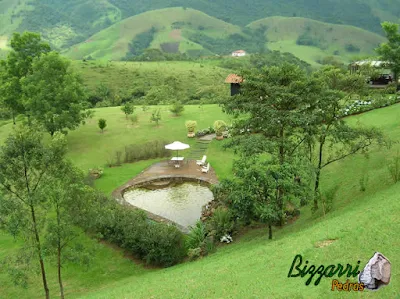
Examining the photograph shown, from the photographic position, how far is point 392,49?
30750 mm

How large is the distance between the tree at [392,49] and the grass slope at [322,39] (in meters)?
115

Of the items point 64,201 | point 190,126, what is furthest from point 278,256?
point 190,126

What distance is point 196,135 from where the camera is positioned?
27.8 metres

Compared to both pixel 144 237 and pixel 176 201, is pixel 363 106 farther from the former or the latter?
pixel 144 237

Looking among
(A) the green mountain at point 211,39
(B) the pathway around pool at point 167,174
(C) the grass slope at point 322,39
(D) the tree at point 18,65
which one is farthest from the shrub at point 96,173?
(C) the grass slope at point 322,39

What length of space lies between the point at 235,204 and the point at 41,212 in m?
6.21

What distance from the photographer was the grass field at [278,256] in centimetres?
827

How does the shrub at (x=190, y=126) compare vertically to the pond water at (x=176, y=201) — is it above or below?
above

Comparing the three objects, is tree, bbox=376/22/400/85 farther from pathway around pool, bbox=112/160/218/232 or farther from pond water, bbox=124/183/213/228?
pond water, bbox=124/183/213/228

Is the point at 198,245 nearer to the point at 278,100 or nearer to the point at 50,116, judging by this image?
the point at 278,100

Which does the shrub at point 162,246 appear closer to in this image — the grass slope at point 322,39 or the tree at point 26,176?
the tree at point 26,176

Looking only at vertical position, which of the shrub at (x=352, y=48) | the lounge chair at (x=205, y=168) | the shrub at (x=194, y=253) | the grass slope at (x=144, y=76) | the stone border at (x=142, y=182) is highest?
the shrub at (x=352, y=48)

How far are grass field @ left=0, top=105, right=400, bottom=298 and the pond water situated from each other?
1840mm

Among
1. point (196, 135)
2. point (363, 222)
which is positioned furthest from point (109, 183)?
point (363, 222)
